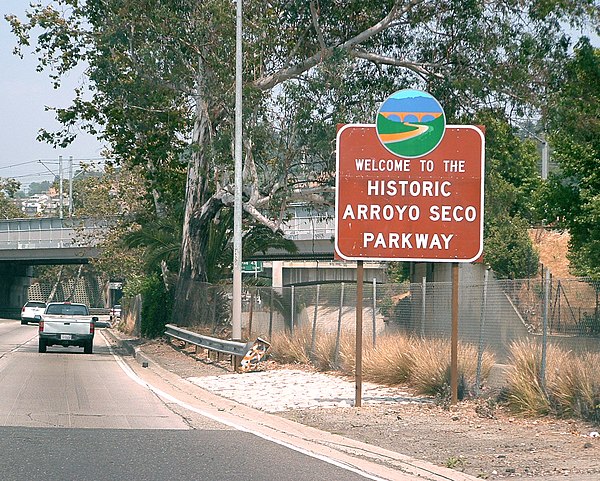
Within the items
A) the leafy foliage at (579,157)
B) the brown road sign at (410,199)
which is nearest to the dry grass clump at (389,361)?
the brown road sign at (410,199)

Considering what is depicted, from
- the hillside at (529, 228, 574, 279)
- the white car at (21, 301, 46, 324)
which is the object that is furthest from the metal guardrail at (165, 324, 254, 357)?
the white car at (21, 301, 46, 324)

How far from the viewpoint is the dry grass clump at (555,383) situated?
12906 millimetres

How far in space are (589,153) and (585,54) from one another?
877 centimetres

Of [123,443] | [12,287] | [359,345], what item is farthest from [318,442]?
[12,287]

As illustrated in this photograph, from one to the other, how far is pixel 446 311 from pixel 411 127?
3.93 m

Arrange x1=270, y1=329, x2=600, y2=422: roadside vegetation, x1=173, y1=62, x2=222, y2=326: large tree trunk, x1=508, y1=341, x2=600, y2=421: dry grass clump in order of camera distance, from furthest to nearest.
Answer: x1=173, y1=62, x2=222, y2=326: large tree trunk → x1=270, y1=329, x2=600, y2=422: roadside vegetation → x1=508, y1=341, x2=600, y2=421: dry grass clump

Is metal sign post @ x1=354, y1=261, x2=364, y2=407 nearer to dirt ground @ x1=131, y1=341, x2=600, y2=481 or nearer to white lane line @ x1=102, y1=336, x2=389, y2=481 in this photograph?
dirt ground @ x1=131, y1=341, x2=600, y2=481

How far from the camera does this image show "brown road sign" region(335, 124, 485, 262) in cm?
1593

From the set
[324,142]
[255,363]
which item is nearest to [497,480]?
[255,363]

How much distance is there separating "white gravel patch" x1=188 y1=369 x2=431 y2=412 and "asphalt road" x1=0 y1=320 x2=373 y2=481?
4.75ft

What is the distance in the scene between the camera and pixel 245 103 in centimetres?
2841

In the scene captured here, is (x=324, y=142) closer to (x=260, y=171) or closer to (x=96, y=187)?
(x=260, y=171)

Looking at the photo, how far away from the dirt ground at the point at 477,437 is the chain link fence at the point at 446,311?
1281 mm

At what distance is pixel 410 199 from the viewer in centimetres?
1600
